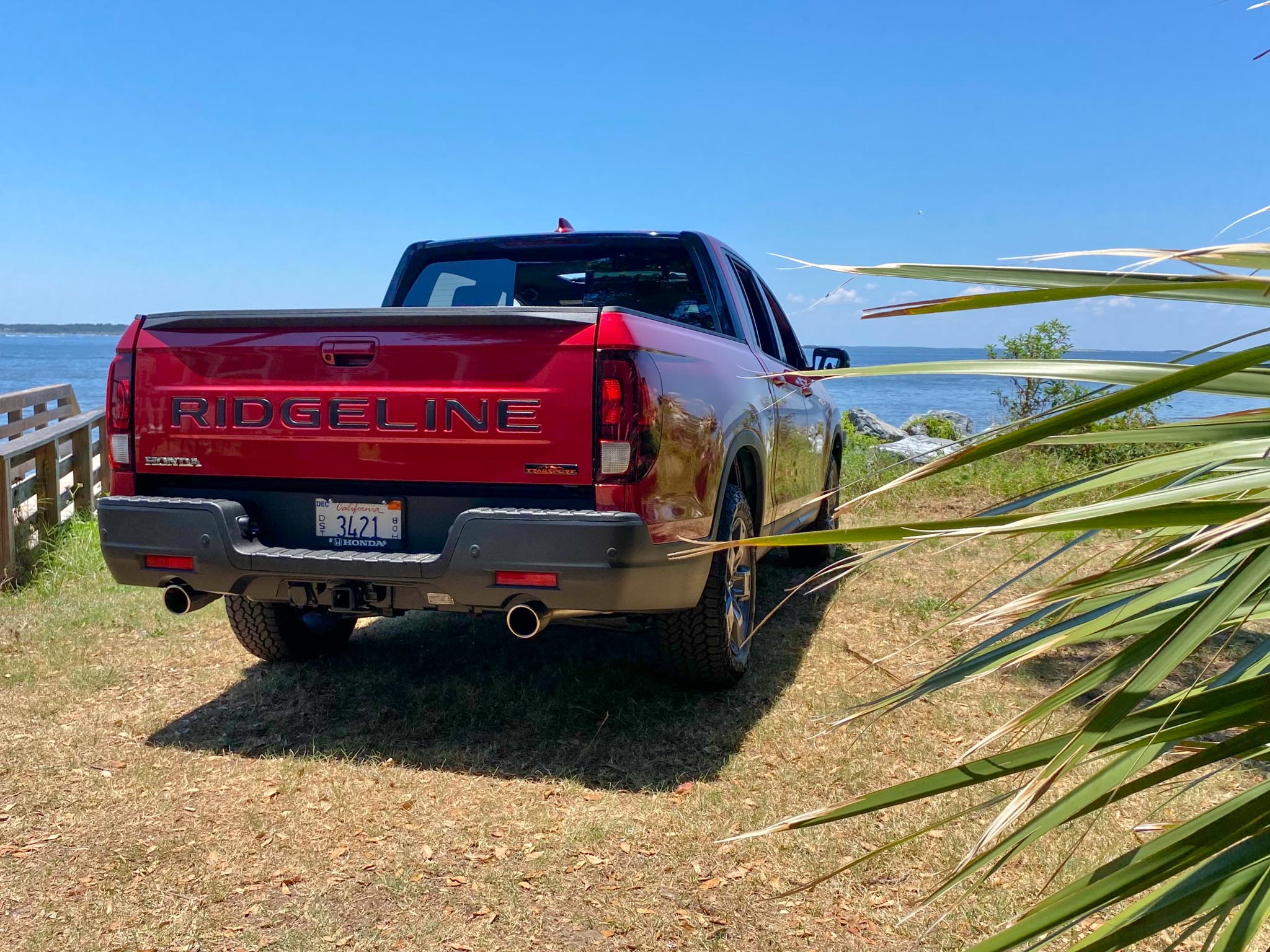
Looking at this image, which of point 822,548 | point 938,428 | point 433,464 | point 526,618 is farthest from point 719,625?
point 938,428

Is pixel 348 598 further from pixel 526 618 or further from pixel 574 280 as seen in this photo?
pixel 574 280

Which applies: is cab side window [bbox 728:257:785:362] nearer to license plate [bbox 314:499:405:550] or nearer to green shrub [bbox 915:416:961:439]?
license plate [bbox 314:499:405:550]

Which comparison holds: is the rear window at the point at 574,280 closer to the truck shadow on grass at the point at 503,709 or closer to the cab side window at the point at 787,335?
the cab side window at the point at 787,335

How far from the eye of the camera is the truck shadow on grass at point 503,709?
13.1ft

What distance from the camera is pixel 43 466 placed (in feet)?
24.1

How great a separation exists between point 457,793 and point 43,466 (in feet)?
17.2

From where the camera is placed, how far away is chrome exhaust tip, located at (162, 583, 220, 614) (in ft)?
13.0

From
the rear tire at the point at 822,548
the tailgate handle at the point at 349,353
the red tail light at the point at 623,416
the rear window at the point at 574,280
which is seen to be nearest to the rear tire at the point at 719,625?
the red tail light at the point at 623,416

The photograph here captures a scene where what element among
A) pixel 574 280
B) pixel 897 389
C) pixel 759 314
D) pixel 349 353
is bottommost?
pixel 897 389

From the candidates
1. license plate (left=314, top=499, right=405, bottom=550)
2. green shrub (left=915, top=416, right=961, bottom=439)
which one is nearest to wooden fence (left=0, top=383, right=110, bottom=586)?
license plate (left=314, top=499, right=405, bottom=550)

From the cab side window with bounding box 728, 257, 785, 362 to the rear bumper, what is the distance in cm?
211

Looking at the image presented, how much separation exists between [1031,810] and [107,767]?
3264mm

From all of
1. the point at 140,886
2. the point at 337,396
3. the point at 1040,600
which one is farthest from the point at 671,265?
the point at 1040,600

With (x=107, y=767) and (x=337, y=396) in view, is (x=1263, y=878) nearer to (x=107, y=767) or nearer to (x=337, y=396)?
(x=337, y=396)
